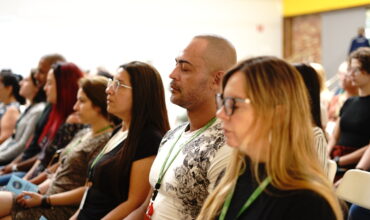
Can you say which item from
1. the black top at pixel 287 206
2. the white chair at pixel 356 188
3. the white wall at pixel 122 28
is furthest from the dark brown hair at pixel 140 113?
the white wall at pixel 122 28

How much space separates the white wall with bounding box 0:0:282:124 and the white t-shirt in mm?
7121

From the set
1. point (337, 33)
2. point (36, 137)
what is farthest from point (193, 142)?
point (337, 33)

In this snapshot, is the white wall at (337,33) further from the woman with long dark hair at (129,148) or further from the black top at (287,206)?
the black top at (287,206)

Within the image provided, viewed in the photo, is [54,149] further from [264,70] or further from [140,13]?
[140,13]

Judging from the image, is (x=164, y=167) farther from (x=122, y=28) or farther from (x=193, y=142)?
(x=122, y=28)

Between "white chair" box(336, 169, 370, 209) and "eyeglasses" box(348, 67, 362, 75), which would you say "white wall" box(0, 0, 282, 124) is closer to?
"eyeglasses" box(348, 67, 362, 75)

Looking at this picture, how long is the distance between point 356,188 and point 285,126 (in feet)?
3.57

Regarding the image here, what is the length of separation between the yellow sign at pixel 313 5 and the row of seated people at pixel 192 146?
24.8 ft

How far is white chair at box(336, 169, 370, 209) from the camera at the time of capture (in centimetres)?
205

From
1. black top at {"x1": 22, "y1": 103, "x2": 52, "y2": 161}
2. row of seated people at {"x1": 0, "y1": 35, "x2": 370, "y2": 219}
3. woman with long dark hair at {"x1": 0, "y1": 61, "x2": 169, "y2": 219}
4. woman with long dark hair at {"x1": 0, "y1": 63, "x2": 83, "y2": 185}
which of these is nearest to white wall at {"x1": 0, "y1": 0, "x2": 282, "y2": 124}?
black top at {"x1": 22, "y1": 103, "x2": 52, "y2": 161}

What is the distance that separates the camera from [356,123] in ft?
11.0

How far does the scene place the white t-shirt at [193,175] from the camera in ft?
5.55

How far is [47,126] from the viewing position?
366cm

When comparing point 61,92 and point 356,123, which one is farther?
point 61,92
